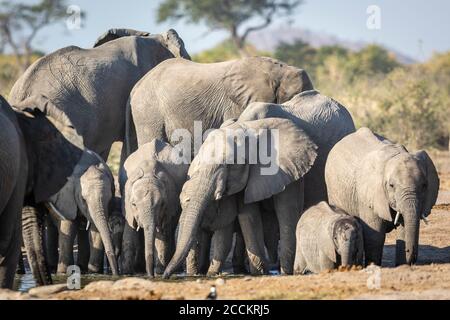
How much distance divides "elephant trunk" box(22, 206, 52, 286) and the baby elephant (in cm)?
237

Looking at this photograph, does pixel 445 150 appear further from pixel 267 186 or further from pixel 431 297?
pixel 431 297

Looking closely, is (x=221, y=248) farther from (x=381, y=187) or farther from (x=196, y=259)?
(x=381, y=187)

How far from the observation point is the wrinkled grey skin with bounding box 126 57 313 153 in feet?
46.3

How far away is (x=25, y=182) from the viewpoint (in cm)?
861

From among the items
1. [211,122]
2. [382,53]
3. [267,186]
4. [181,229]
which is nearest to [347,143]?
[267,186]

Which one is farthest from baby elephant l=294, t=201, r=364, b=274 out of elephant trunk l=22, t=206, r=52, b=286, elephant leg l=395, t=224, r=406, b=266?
elephant trunk l=22, t=206, r=52, b=286

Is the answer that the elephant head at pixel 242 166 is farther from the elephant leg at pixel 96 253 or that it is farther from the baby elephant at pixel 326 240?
the elephant leg at pixel 96 253

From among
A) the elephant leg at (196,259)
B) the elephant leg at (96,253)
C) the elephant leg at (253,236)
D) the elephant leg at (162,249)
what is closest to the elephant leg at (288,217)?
the elephant leg at (253,236)

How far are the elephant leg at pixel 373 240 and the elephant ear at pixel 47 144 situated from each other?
316cm

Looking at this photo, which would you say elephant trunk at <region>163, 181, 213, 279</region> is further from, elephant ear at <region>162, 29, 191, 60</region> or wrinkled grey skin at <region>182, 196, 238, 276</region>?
elephant ear at <region>162, 29, 191, 60</region>

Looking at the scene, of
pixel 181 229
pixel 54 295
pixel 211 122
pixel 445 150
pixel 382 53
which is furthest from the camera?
pixel 382 53

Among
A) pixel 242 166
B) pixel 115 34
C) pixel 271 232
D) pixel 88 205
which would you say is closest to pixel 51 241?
pixel 88 205

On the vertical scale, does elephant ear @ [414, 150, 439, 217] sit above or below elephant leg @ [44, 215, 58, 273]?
above

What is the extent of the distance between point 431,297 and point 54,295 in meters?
2.37
